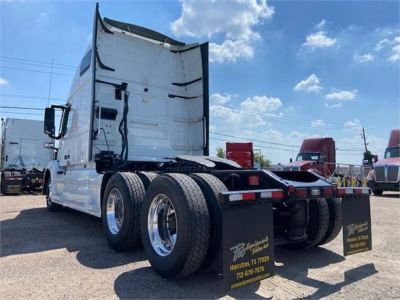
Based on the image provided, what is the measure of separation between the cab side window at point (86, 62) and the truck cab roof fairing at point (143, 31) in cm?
69

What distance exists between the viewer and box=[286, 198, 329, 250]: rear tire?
193 inches

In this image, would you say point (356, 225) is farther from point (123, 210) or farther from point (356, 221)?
point (123, 210)

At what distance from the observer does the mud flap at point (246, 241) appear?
332 centimetres

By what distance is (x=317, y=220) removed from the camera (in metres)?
4.89

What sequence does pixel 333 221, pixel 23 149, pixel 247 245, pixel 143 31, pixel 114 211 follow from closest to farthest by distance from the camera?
pixel 247 245 < pixel 333 221 < pixel 114 211 < pixel 143 31 < pixel 23 149

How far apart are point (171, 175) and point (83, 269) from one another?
1568 millimetres

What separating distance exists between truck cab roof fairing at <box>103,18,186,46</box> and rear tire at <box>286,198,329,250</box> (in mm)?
→ 4471

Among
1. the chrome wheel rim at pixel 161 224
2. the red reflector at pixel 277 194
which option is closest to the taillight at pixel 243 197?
the red reflector at pixel 277 194

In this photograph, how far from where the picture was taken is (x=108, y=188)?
5.63 metres

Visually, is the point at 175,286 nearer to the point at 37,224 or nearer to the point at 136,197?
the point at 136,197

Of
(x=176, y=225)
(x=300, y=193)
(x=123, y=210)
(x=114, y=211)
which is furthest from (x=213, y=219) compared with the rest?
(x=114, y=211)

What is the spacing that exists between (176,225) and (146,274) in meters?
0.79

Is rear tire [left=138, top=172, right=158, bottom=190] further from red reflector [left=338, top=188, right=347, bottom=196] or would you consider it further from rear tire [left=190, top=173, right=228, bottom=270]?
red reflector [left=338, top=188, right=347, bottom=196]

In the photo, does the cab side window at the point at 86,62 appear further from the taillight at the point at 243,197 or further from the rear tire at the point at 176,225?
the taillight at the point at 243,197
